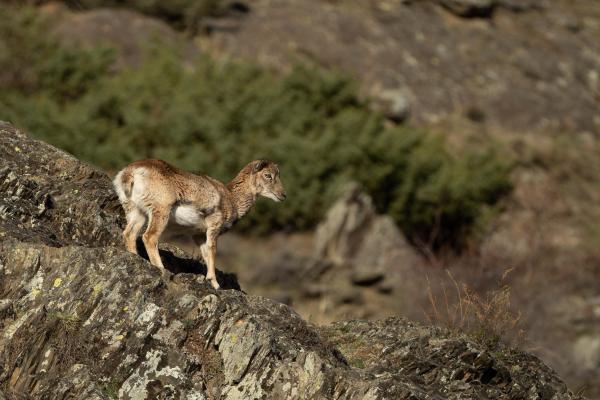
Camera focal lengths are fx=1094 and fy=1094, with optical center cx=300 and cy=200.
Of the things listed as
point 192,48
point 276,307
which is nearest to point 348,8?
point 192,48

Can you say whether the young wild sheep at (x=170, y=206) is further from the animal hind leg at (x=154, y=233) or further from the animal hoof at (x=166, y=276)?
the animal hoof at (x=166, y=276)

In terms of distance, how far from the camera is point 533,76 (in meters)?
65.0

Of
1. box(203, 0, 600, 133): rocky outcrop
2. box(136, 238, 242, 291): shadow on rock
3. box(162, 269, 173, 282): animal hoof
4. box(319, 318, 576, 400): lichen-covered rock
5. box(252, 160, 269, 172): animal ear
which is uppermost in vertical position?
box(162, 269, 173, 282): animal hoof

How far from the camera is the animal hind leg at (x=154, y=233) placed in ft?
42.3

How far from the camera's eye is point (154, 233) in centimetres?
1288

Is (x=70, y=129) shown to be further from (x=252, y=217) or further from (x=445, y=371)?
(x=445, y=371)

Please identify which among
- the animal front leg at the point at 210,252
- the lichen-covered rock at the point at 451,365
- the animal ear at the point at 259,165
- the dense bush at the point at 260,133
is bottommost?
the dense bush at the point at 260,133

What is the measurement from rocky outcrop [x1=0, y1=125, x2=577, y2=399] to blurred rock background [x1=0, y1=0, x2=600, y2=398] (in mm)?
19372

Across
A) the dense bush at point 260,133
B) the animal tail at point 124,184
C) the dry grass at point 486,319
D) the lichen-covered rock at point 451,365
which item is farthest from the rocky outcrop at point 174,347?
the dense bush at point 260,133

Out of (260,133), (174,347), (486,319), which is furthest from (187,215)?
(260,133)

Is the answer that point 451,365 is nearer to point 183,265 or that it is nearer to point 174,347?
point 174,347

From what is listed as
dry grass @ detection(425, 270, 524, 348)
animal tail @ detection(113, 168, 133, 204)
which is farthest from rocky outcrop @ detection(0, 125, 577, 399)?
animal tail @ detection(113, 168, 133, 204)

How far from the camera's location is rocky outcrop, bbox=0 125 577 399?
10648 millimetres

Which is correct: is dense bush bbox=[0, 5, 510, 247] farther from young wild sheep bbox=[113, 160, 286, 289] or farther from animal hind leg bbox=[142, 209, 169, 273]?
animal hind leg bbox=[142, 209, 169, 273]
